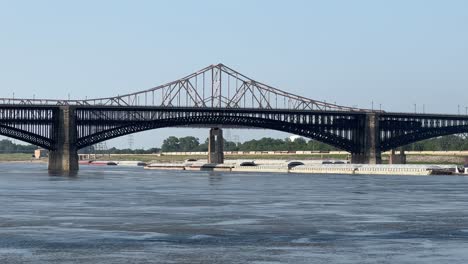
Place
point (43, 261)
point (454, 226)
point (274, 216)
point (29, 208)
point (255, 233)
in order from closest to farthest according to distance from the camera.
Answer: point (43, 261) < point (255, 233) < point (454, 226) < point (274, 216) < point (29, 208)

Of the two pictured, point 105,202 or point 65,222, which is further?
point 105,202

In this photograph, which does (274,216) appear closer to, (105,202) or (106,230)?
(106,230)

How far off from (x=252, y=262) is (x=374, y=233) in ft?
47.3

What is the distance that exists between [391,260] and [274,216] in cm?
2495

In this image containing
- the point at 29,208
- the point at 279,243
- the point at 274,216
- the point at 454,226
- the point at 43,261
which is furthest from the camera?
the point at 29,208

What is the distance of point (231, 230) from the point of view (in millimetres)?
58906

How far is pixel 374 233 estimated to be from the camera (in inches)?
2260

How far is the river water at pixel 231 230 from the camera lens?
46.9 meters

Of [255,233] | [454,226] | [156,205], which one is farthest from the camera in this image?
[156,205]

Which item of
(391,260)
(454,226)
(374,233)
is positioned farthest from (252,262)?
(454,226)

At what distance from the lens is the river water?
46.9 metres

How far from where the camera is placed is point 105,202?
284ft

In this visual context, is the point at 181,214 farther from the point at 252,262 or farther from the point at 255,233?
the point at 252,262

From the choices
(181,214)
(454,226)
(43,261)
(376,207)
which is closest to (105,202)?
(181,214)
